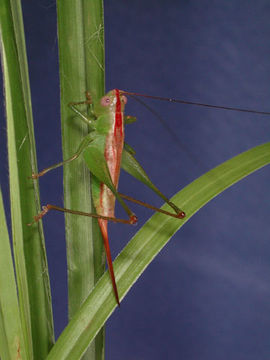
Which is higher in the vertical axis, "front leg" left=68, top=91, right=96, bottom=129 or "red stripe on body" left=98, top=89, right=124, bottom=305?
"front leg" left=68, top=91, right=96, bottom=129

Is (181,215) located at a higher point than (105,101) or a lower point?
lower

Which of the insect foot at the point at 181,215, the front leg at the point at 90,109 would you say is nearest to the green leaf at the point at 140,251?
the insect foot at the point at 181,215

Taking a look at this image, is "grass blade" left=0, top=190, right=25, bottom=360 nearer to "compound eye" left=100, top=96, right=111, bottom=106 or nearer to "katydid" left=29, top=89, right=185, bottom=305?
"katydid" left=29, top=89, right=185, bottom=305

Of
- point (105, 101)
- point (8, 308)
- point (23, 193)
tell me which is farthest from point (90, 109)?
point (8, 308)

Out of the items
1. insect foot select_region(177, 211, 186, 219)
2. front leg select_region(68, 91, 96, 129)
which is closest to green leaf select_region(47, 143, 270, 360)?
insect foot select_region(177, 211, 186, 219)

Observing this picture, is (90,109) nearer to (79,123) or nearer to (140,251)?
(79,123)

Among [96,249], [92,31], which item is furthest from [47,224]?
[92,31]
